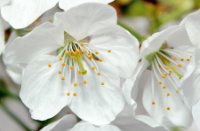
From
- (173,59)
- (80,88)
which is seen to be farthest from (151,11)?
(80,88)

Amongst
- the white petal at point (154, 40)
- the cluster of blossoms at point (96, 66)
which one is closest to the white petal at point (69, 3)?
the cluster of blossoms at point (96, 66)

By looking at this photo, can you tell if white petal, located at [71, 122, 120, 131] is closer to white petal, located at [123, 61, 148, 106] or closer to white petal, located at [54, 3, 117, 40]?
white petal, located at [123, 61, 148, 106]

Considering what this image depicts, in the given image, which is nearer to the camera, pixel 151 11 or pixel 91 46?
pixel 91 46

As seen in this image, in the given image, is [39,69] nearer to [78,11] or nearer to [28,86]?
[28,86]

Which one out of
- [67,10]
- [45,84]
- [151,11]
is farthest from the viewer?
[151,11]

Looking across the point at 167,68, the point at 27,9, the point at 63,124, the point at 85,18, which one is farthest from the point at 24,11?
the point at 167,68

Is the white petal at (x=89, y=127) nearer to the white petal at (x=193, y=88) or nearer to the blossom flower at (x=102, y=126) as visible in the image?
the blossom flower at (x=102, y=126)

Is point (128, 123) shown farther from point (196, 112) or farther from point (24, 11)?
point (24, 11)

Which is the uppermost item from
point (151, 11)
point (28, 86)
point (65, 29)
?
point (65, 29)
